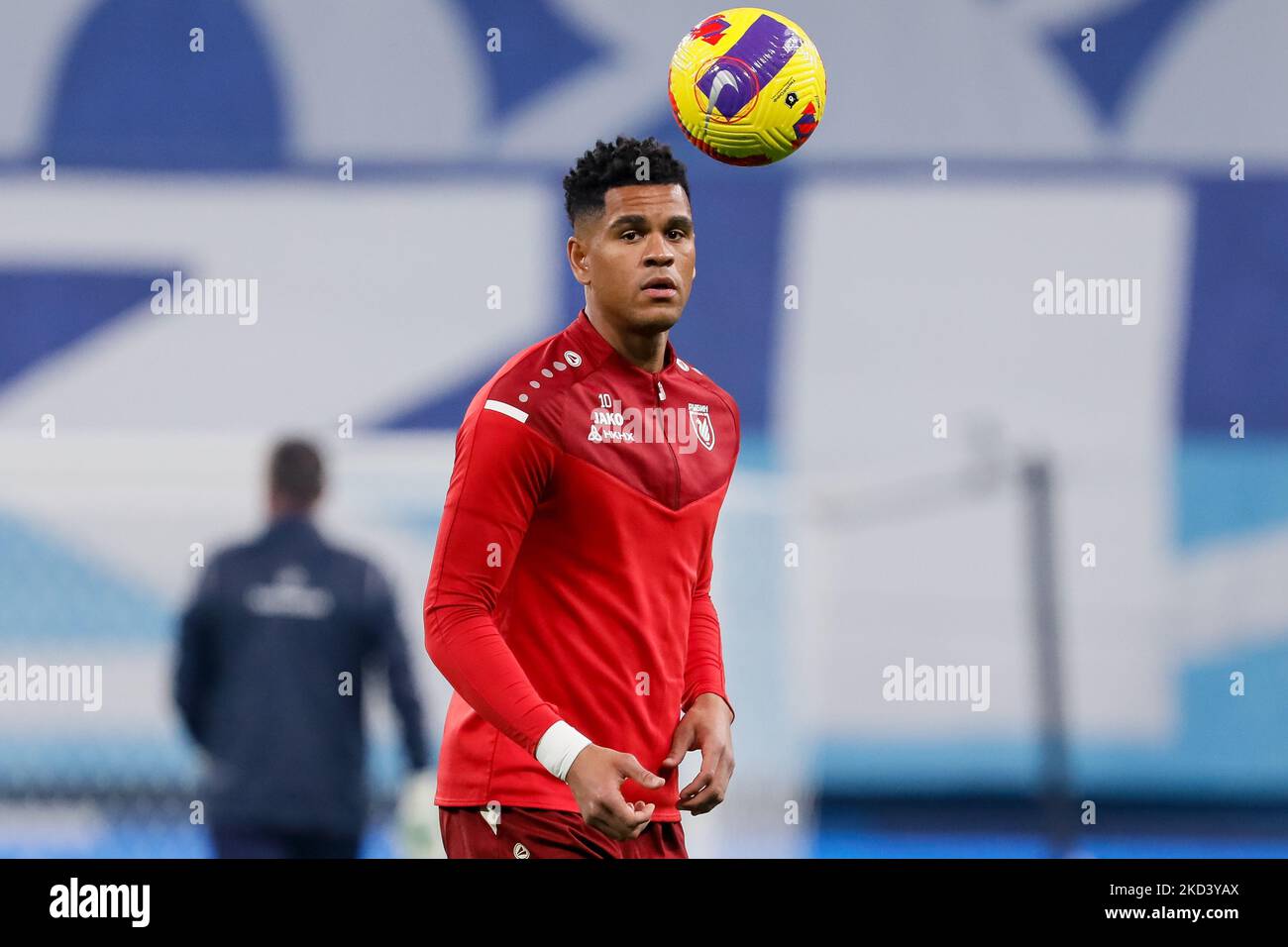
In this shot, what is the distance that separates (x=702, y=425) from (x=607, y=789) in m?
0.86

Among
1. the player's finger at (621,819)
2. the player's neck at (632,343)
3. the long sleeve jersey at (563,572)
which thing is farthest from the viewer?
the player's neck at (632,343)

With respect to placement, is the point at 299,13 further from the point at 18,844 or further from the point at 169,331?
the point at 18,844

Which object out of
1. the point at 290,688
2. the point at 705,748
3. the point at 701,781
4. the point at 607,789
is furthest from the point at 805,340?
the point at 607,789

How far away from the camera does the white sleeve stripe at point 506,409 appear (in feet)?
10.2

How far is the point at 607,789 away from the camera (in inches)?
112

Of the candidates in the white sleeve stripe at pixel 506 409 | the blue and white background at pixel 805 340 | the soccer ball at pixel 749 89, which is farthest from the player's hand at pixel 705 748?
the blue and white background at pixel 805 340

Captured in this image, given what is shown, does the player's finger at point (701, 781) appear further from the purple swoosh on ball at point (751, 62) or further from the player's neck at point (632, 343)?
the purple swoosh on ball at point (751, 62)

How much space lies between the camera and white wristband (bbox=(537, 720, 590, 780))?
2.91 metres

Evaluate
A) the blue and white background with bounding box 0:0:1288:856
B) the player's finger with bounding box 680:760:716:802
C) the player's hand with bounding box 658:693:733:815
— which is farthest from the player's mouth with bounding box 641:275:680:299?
the blue and white background with bounding box 0:0:1288:856

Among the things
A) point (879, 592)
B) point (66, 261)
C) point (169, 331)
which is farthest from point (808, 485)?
point (66, 261)

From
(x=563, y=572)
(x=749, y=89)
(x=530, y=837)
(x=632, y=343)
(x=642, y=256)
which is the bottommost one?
(x=530, y=837)

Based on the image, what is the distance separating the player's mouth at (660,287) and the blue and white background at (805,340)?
291 centimetres

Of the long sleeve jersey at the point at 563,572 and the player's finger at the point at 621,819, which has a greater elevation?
the long sleeve jersey at the point at 563,572

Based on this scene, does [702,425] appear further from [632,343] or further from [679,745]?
[679,745]
